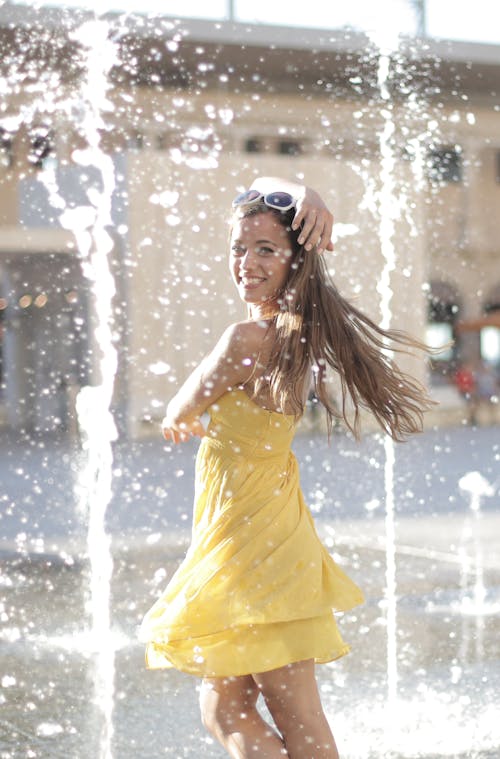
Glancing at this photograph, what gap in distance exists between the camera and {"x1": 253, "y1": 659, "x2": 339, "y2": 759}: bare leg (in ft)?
7.30

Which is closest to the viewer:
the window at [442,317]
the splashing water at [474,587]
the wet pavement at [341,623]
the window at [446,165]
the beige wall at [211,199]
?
the wet pavement at [341,623]

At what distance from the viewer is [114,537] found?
7.86 meters

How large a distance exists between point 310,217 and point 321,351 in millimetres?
255

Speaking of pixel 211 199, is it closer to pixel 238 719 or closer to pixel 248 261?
pixel 248 261

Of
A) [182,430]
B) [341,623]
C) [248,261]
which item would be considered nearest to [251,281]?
[248,261]

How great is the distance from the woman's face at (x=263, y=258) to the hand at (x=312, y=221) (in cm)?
5

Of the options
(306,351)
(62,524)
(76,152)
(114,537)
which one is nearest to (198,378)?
(306,351)

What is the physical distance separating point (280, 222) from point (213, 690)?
879 millimetres

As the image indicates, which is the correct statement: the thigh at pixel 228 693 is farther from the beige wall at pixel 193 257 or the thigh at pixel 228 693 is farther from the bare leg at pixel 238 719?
the beige wall at pixel 193 257

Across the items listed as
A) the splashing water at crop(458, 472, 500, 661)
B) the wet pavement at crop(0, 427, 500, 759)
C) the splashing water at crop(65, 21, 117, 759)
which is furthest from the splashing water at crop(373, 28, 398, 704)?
the splashing water at crop(65, 21, 117, 759)

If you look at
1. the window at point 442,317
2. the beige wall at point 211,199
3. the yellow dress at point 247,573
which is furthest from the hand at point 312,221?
the window at point 442,317

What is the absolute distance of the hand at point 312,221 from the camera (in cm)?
235

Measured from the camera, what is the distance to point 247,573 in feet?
7.38

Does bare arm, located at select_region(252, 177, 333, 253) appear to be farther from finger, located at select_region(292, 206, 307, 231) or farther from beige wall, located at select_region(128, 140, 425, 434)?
beige wall, located at select_region(128, 140, 425, 434)
